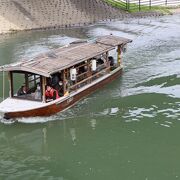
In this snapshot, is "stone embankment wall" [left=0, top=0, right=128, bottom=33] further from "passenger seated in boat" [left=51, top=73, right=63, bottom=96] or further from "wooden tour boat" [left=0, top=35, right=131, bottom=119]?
"passenger seated in boat" [left=51, top=73, right=63, bottom=96]

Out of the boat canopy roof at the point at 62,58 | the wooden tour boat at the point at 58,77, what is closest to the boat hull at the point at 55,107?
the wooden tour boat at the point at 58,77

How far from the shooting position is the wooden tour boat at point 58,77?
71.0 feet

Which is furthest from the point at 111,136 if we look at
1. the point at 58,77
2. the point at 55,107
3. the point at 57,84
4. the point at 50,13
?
the point at 50,13

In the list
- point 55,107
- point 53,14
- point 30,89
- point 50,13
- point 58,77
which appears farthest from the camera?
point 53,14

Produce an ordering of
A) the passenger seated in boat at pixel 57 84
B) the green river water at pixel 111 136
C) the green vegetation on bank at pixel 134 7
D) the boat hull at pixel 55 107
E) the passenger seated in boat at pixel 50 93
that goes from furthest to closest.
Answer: the green vegetation on bank at pixel 134 7 < the passenger seated in boat at pixel 57 84 < the passenger seated in boat at pixel 50 93 < the boat hull at pixel 55 107 < the green river water at pixel 111 136

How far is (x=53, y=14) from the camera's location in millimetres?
49781

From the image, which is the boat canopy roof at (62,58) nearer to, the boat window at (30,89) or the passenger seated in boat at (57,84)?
the passenger seated in boat at (57,84)

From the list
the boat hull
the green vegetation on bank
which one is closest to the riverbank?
the green vegetation on bank

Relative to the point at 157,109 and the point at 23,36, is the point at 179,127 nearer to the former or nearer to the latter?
the point at 157,109

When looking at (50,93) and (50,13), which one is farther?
(50,13)

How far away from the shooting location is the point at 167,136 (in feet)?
66.1

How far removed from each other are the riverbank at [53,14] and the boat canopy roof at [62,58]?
19.8 metres

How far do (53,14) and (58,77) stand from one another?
27244mm

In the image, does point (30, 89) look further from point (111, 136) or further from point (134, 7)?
point (134, 7)
